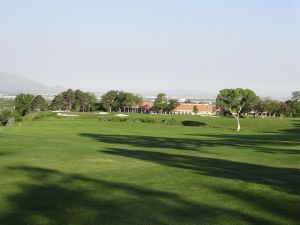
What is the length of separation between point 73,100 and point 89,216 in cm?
16403

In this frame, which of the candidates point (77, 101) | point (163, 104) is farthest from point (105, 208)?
point (163, 104)

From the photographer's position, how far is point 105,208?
11.3 m

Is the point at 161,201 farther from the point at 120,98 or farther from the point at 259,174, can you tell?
the point at 120,98

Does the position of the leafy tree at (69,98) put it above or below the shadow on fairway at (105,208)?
above

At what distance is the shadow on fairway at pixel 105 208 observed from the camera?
33.4 feet

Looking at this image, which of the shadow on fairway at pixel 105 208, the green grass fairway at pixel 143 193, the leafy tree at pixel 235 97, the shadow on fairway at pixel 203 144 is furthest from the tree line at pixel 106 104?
the shadow on fairway at pixel 105 208

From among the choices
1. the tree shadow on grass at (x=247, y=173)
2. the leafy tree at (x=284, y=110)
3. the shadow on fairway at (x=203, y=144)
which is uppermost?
the leafy tree at (x=284, y=110)

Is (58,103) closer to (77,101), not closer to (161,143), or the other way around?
(77,101)

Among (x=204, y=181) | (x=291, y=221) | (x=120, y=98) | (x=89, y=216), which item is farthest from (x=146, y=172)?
(x=120, y=98)

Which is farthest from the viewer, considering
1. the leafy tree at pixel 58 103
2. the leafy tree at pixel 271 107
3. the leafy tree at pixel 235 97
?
the leafy tree at pixel 58 103

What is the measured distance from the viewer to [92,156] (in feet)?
75.6

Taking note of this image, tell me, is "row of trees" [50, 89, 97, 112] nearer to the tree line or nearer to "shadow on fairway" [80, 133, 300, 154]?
the tree line

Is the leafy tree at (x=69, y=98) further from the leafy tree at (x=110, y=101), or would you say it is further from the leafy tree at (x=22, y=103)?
the leafy tree at (x=22, y=103)

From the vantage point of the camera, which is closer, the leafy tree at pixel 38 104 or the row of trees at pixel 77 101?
the leafy tree at pixel 38 104
